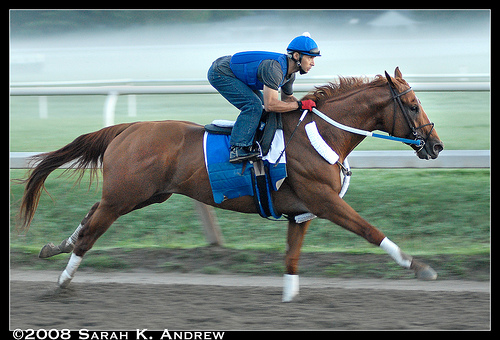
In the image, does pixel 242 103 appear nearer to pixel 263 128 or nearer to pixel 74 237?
pixel 263 128

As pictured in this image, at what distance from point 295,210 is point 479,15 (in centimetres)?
502

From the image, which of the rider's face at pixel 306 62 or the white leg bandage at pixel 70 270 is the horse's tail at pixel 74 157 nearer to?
the white leg bandage at pixel 70 270

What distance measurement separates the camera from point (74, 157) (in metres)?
4.98

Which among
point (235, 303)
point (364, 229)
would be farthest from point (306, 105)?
point (235, 303)

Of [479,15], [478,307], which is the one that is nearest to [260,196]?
[478,307]

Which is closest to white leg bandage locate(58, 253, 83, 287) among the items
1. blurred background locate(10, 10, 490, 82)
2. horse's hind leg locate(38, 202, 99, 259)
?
horse's hind leg locate(38, 202, 99, 259)

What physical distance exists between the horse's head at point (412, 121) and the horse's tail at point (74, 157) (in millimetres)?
2157

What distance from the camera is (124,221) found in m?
6.33

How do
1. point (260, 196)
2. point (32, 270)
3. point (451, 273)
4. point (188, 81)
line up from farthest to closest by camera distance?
point (188, 81)
point (32, 270)
point (451, 273)
point (260, 196)

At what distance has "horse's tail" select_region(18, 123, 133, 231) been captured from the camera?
193 inches

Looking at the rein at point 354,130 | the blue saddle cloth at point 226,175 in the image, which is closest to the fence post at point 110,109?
the blue saddle cloth at point 226,175

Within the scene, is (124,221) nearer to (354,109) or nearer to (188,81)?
(188,81)

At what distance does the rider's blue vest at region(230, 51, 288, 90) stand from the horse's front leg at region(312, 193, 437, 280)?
95cm

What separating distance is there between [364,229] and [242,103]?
1290 mm
